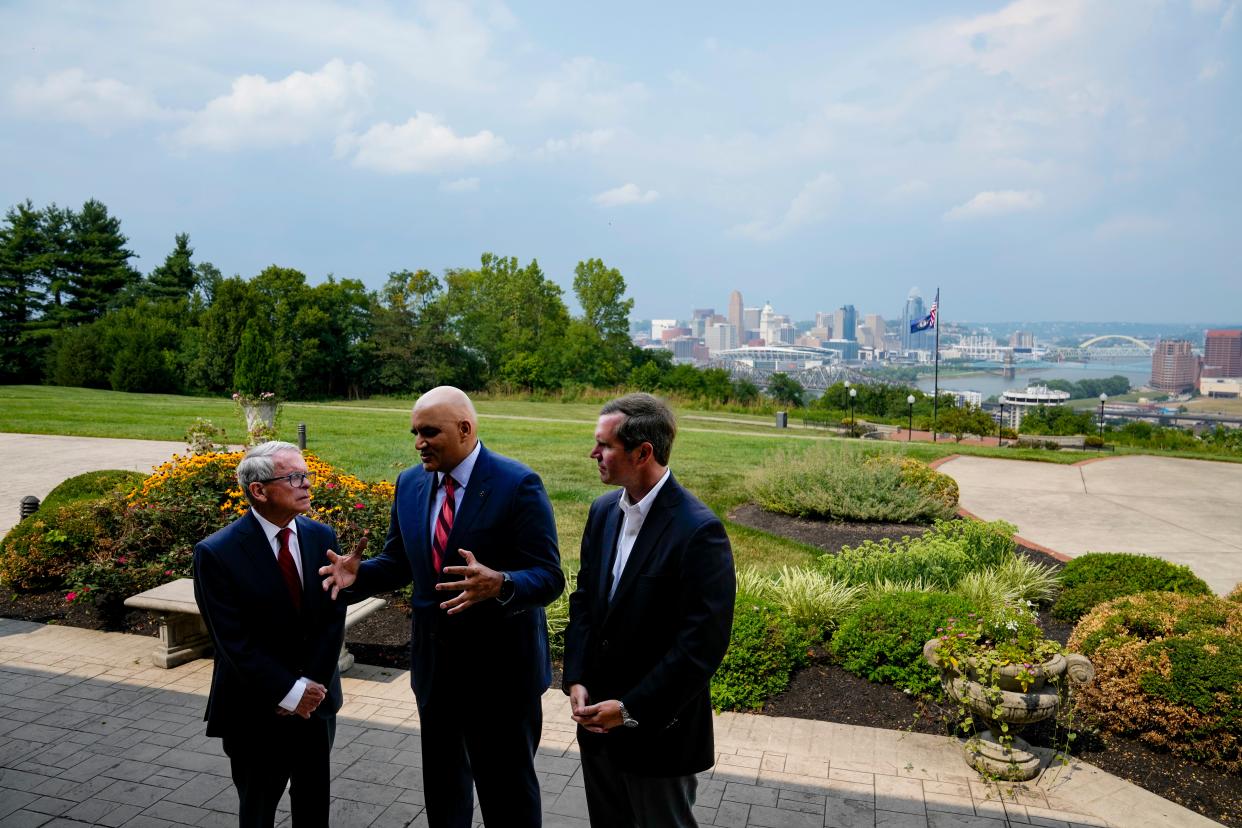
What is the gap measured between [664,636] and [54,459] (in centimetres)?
1576

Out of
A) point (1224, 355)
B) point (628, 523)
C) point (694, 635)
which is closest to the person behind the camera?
point (694, 635)

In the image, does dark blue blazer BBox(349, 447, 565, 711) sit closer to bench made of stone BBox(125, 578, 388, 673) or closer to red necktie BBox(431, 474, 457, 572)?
red necktie BBox(431, 474, 457, 572)

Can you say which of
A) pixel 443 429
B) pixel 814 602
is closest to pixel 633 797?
pixel 443 429

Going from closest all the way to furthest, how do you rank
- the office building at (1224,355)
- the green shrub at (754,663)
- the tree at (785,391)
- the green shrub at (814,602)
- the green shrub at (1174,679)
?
the green shrub at (1174,679), the green shrub at (754,663), the green shrub at (814,602), the tree at (785,391), the office building at (1224,355)

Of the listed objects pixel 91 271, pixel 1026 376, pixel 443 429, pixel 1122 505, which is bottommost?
pixel 1026 376

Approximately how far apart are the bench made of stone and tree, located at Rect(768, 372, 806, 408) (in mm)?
32266

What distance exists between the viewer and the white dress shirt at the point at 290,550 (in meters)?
2.84

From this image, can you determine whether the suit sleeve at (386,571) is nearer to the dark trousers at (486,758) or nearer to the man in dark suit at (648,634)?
the dark trousers at (486,758)

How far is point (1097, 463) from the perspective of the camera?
56.3 ft

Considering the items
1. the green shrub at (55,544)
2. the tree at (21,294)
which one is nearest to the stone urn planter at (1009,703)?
the green shrub at (55,544)

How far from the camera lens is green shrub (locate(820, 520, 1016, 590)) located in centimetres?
676

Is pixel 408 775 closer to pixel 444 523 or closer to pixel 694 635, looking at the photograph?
pixel 444 523

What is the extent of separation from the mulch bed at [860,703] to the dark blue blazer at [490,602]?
2523 millimetres

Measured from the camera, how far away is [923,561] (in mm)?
6844
